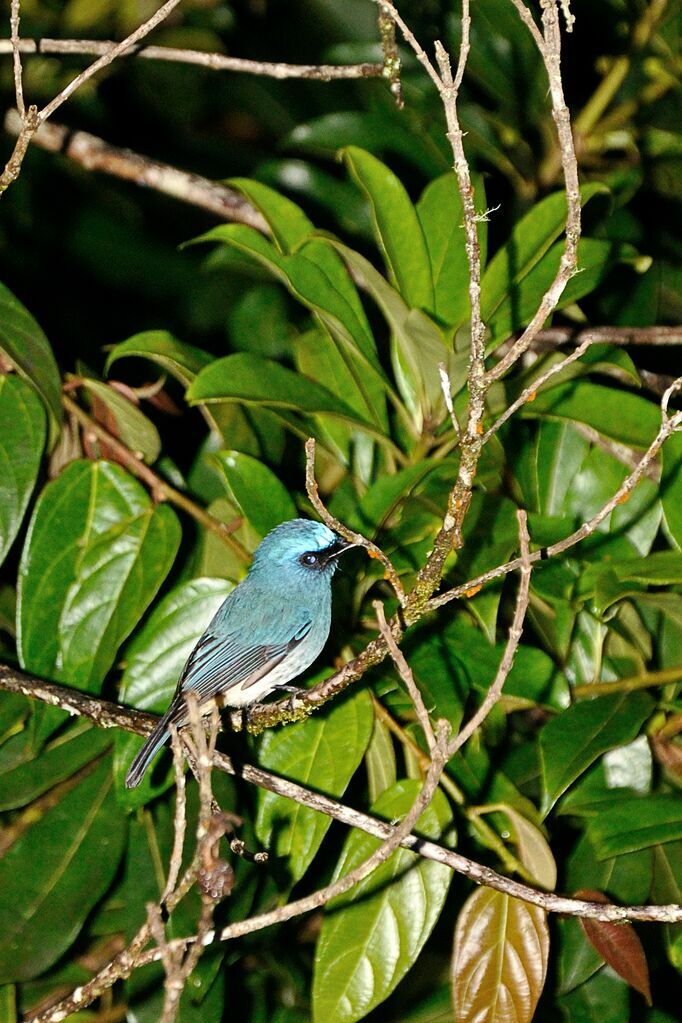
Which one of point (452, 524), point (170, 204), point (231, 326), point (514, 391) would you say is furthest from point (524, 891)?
point (170, 204)

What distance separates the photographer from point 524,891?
2.03 m

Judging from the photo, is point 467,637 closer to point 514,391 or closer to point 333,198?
point 514,391

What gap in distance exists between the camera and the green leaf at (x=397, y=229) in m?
2.97

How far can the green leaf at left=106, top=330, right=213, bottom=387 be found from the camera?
8.98ft

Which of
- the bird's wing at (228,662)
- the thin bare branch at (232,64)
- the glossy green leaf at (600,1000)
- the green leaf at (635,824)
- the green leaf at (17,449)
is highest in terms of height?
the thin bare branch at (232,64)

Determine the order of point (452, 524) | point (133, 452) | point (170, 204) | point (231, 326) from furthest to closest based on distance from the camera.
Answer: point (170, 204) → point (231, 326) → point (133, 452) → point (452, 524)

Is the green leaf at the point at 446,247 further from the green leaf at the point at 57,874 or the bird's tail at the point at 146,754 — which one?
the green leaf at the point at 57,874

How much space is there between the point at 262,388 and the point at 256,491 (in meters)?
0.27

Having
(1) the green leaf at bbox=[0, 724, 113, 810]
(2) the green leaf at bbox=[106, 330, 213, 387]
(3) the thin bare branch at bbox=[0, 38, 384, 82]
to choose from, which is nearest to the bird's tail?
(1) the green leaf at bbox=[0, 724, 113, 810]

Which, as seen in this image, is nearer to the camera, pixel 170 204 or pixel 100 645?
pixel 100 645

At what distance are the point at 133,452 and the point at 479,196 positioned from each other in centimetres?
117

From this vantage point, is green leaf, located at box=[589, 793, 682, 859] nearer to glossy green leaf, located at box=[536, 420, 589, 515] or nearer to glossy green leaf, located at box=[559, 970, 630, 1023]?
glossy green leaf, located at box=[559, 970, 630, 1023]

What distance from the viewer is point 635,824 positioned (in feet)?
8.33

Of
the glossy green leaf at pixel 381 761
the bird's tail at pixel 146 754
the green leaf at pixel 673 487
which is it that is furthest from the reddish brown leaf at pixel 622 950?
the bird's tail at pixel 146 754
